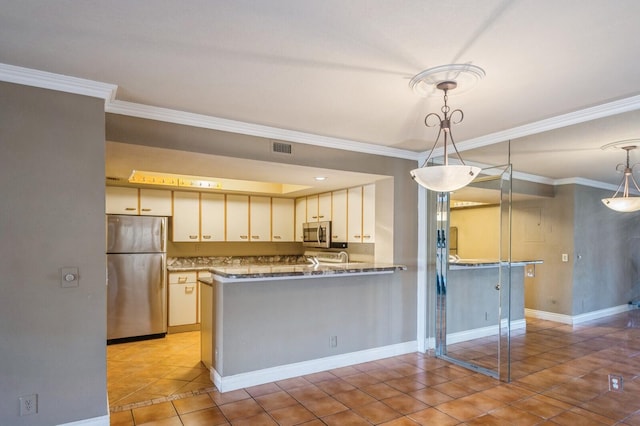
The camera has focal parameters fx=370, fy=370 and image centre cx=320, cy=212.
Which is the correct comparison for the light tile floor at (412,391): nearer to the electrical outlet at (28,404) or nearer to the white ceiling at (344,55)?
the electrical outlet at (28,404)

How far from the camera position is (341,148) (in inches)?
157

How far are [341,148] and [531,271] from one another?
3.54 metres

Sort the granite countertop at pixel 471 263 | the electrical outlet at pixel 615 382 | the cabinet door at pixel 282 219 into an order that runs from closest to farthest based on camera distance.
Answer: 1. the electrical outlet at pixel 615 382
2. the granite countertop at pixel 471 263
3. the cabinet door at pixel 282 219

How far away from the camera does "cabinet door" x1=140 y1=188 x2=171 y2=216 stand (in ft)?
17.5

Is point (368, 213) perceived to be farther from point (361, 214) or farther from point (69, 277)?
point (69, 277)

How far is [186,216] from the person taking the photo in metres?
5.64

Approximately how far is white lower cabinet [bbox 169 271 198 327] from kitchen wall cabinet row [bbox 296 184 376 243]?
209 centimetres

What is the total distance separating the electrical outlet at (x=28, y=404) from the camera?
2317 mm

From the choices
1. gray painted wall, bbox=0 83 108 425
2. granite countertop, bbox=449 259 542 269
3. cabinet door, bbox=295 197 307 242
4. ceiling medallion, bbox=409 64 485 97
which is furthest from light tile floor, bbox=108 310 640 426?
cabinet door, bbox=295 197 307 242

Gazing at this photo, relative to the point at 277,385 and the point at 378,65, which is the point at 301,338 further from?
the point at 378,65

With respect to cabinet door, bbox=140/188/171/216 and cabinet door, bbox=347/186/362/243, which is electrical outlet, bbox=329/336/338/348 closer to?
cabinet door, bbox=347/186/362/243

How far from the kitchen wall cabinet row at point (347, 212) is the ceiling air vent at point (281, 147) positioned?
4.96ft

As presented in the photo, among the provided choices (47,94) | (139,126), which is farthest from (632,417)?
(47,94)

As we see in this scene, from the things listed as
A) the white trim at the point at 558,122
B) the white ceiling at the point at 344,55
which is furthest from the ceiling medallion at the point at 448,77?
the white trim at the point at 558,122
